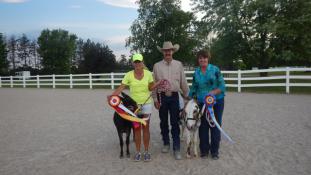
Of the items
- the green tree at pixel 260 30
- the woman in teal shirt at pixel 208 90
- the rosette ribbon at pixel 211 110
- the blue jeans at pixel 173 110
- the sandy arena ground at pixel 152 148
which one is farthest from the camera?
the green tree at pixel 260 30

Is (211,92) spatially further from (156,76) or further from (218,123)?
(156,76)

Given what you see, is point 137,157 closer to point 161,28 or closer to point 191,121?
point 191,121

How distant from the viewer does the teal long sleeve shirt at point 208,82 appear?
5.10 meters

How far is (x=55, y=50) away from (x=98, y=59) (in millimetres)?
48960

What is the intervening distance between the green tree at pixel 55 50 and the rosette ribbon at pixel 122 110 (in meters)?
68.6

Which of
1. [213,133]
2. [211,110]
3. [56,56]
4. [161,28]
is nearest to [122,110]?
[211,110]

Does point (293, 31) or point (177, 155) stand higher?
point (293, 31)

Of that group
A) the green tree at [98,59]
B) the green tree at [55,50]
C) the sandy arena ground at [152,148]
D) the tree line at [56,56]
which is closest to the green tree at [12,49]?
the tree line at [56,56]

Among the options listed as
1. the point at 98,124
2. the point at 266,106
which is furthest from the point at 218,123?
the point at 266,106

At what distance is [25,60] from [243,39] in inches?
3246

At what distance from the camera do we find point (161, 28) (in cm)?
3944

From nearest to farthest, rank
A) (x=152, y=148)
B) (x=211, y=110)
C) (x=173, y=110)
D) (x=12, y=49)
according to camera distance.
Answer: (x=211, y=110), (x=173, y=110), (x=152, y=148), (x=12, y=49)

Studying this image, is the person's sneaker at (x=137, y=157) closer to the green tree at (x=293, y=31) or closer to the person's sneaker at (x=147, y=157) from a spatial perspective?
the person's sneaker at (x=147, y=157)

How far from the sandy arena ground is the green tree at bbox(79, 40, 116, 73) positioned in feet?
68.4
